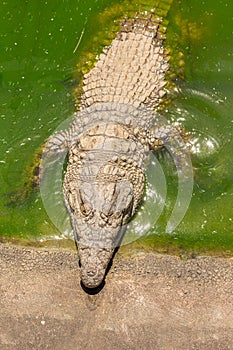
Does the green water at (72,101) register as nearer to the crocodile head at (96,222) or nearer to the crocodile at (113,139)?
the crocodile at (113,139)

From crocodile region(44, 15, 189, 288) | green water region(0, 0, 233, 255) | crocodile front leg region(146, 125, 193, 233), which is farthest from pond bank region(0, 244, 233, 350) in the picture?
crocodile front leg region(146, 125, 193, 233)

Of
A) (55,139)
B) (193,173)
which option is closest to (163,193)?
(193,173)

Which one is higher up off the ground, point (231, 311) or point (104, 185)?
point (104, 185)

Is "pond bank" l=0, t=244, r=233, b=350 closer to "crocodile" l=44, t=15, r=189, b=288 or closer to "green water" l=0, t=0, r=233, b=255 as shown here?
"green water" l=0, t=0, r=233, b=255

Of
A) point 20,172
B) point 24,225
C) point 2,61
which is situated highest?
point 2,61

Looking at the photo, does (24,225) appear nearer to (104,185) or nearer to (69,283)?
(69,283)
